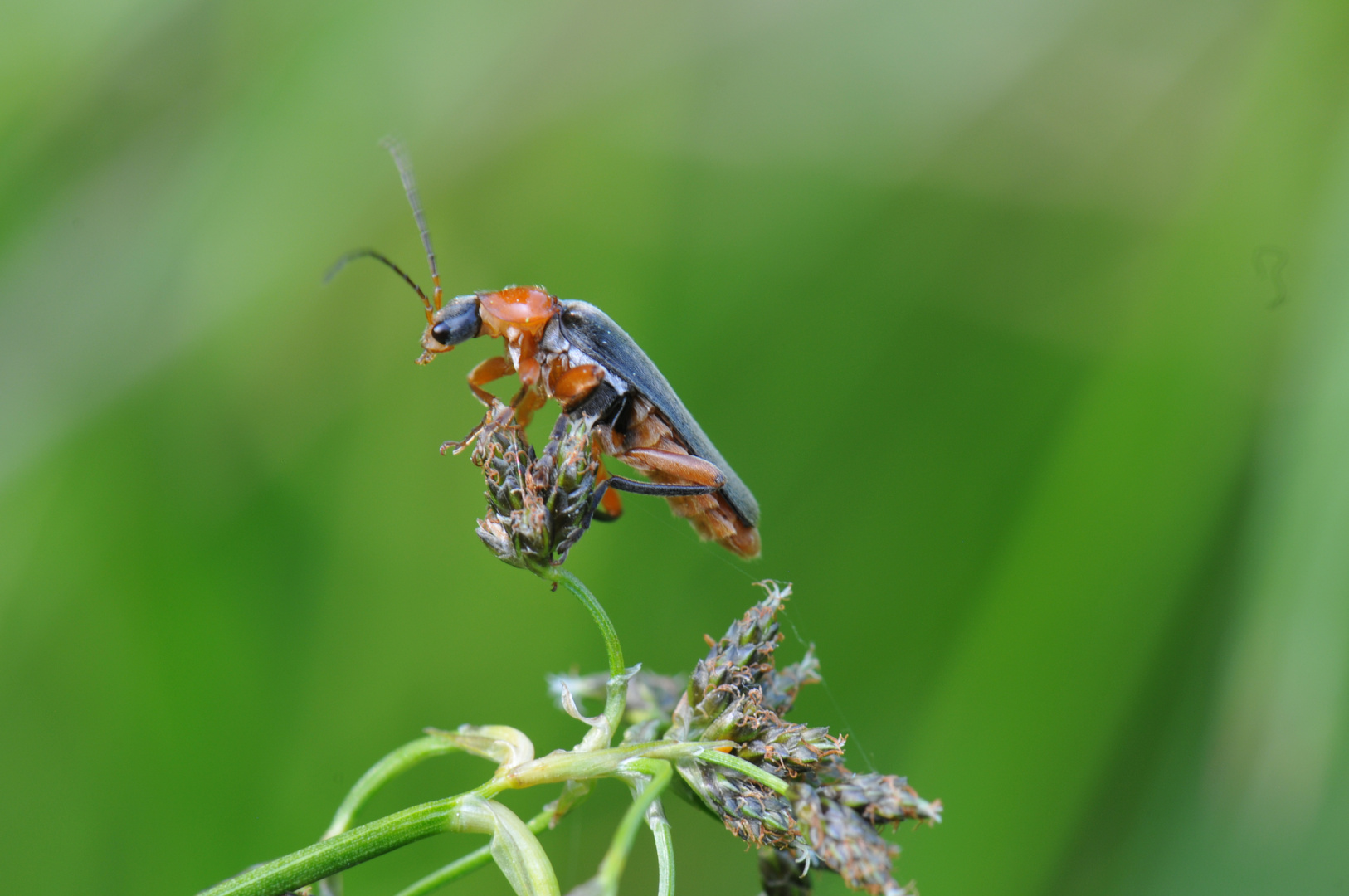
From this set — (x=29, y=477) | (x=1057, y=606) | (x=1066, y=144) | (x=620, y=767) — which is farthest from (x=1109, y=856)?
(x=29, y=477)

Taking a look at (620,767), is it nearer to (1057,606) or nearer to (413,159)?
(1057,606)

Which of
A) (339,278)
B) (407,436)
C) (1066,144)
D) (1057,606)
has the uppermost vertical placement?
(1066,144)

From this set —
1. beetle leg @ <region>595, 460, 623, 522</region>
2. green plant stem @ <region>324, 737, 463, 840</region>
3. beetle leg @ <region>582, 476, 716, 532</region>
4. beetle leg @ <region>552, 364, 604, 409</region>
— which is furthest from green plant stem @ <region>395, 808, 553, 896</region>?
beetle leg @ <region>552, 364, 604, 409</region>

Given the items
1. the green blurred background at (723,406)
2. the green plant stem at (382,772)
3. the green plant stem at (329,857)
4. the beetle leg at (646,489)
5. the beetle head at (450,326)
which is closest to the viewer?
the green plant stem at (329,857)

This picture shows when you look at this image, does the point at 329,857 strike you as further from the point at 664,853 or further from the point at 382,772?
the point at 664,853

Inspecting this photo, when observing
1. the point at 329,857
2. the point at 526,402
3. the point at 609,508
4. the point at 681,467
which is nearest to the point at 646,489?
the point at 681,467

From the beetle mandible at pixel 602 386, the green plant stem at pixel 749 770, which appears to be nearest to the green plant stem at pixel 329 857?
the green plant stem at pixel 749 770

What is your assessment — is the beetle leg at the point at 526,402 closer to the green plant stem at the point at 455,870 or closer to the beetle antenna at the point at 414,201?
the beetle antenna at the point at 414,201
